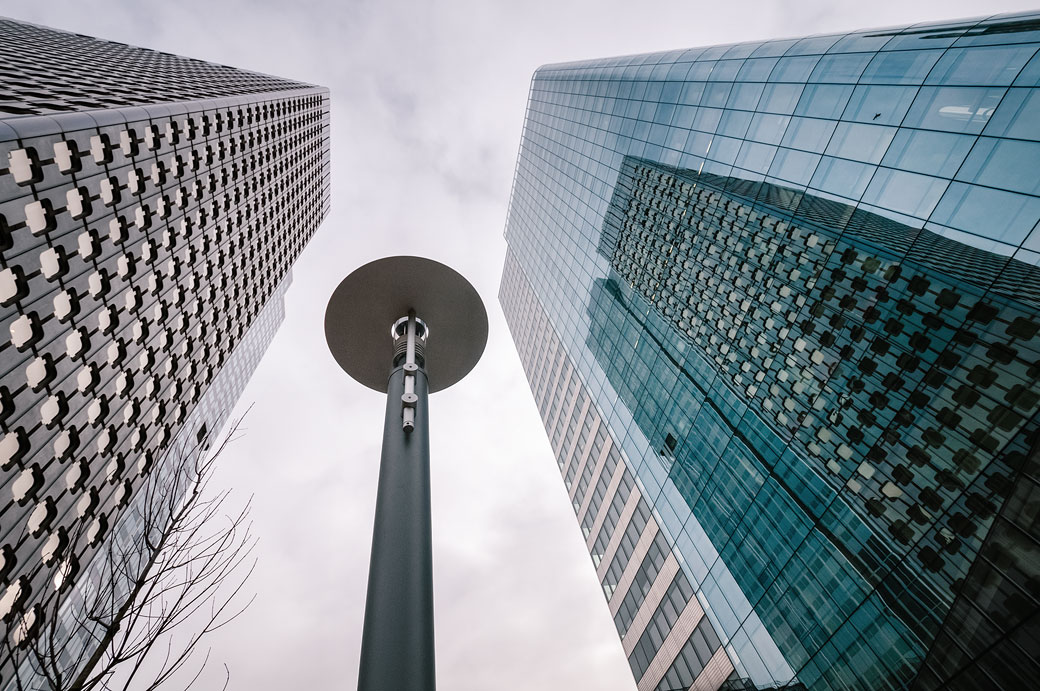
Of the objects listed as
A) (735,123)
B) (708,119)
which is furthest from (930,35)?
(708,119)

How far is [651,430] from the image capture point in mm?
35656

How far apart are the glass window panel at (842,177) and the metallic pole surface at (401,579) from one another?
63.9ft

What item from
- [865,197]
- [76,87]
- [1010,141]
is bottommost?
[76,87]

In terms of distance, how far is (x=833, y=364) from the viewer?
21.1 meters

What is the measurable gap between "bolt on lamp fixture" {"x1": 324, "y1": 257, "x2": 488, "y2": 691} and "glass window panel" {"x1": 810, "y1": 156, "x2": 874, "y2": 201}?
15.6 metres

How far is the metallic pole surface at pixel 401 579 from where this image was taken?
518 cm

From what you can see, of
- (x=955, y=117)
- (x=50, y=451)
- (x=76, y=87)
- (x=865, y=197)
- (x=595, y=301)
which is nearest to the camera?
(x=955, y=117)

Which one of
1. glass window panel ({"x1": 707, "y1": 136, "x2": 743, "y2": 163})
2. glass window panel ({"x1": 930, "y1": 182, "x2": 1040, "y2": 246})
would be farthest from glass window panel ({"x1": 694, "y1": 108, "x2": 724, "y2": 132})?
glass window panel ({"x1": 930, "y1": 182, "x2": 1040, "y2": 246})

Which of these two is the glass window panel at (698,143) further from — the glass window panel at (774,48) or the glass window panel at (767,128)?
the glass window panel at (774,48)

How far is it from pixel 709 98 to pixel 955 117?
15.6m

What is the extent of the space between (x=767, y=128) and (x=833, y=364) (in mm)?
11659

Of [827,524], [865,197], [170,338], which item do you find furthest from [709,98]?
[170,338]

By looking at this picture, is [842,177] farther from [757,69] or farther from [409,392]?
[409,392]

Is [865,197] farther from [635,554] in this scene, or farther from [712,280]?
[635,554]
